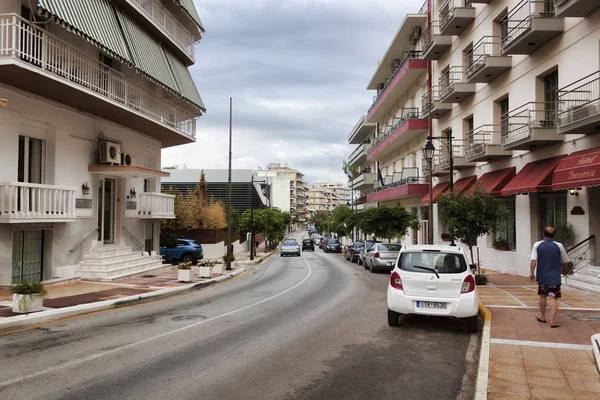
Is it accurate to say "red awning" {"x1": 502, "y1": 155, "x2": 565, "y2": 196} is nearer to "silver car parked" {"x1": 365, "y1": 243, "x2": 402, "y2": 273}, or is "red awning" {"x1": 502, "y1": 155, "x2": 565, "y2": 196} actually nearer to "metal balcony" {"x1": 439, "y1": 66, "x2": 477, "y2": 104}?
"silver car parked" {"x1": 365, "y1": 243, "x2": 402, "y2": 273}

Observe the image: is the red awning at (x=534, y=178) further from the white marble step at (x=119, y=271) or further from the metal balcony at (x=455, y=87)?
the white marble step at (x=119, y=271)

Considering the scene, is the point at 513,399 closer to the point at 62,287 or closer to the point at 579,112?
the point at 579,112

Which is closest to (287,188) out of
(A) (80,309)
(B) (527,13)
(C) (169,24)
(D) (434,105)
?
(D) (434,105)

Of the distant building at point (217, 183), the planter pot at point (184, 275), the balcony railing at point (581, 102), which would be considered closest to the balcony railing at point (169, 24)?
the planter pot at point (184, 275)

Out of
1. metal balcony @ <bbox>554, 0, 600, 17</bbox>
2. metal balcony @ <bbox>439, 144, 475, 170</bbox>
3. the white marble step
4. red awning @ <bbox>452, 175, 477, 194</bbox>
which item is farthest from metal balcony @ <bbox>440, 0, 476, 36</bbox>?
the white marble step

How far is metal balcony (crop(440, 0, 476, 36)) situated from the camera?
24.1 metres

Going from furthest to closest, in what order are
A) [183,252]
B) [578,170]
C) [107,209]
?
[183,252] → [107,209] → [578,170]

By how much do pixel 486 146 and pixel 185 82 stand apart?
585 inches

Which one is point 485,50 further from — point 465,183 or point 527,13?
point 465,183

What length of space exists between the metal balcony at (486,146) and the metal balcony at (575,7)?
6.41 m

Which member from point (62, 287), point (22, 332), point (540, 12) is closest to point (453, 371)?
point (22, 332)

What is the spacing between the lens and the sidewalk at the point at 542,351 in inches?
210

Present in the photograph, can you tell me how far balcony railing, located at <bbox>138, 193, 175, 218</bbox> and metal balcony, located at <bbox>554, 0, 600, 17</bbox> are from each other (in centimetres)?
1790

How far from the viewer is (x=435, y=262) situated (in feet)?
30.0
